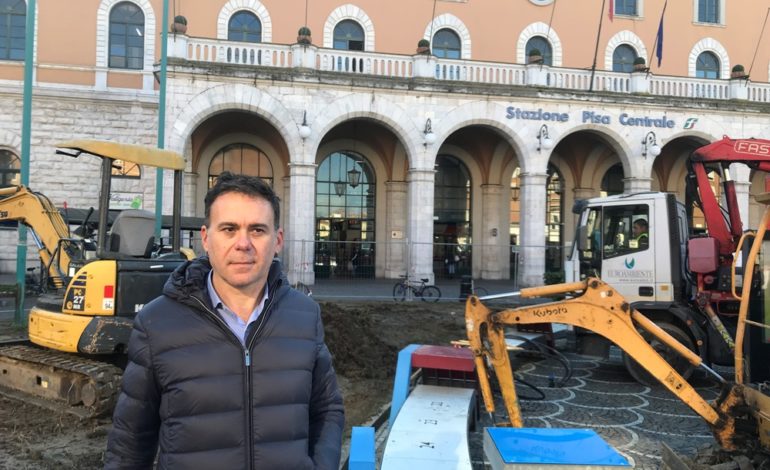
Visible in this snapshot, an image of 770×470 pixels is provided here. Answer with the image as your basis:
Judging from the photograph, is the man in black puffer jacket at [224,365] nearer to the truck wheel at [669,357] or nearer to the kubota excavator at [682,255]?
the truck wheel at [669,357]

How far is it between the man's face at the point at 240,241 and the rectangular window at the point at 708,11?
30.6m

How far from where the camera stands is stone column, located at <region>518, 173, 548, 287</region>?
20109 mm

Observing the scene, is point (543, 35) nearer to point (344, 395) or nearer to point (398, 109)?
point (398, 109)

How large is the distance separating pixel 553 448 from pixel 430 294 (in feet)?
46.0

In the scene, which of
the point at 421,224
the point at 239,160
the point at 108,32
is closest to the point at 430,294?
the point at 421,224

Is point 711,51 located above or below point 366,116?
above

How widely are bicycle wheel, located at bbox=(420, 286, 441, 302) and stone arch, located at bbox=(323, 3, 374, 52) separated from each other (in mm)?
11327

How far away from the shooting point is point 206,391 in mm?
2006

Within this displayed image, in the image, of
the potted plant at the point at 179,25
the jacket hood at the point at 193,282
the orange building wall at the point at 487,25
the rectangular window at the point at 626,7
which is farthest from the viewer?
the rectangular window at the point at 626,7

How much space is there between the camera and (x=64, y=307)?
22.1 ft

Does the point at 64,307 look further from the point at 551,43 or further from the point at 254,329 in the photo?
the point at 551,43

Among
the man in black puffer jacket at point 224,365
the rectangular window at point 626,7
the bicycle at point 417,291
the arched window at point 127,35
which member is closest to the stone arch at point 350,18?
the arched window at point 127,35

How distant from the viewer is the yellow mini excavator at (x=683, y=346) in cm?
491

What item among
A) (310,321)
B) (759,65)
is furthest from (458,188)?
(310,321)
